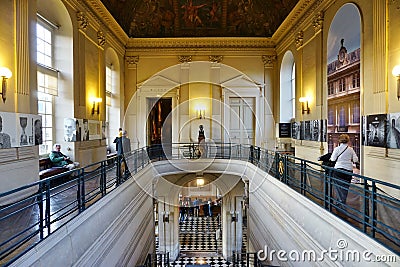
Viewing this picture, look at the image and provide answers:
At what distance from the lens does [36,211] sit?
224 inches

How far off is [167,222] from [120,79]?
322 inches

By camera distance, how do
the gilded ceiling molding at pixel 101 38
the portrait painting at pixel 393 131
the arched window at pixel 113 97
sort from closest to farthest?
1. the portrait painting at pixel 393 131
2. the gilded ceiling molding at pixel 101 38
3. the arched window at pixel 113 97

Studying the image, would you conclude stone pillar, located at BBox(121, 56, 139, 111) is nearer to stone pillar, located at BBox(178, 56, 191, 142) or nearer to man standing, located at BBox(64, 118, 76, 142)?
stone pillar, located at BBox(178, 56, 191, 142)

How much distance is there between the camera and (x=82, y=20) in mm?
11109

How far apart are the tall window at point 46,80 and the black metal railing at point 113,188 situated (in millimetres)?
1755

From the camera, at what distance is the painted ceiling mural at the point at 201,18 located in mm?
16828

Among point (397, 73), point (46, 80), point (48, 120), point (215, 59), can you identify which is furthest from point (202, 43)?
point (397, 73)

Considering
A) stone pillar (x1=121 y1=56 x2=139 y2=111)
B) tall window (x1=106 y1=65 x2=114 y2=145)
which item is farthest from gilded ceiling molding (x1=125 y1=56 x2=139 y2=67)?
tall window (x1=106 y1=65 x2=114 y2=145)

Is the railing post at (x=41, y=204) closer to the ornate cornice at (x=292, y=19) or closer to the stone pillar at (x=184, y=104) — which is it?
the ornate cornice at (x=292, y=19)

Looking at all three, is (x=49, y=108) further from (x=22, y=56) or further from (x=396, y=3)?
(x=396, y=3)

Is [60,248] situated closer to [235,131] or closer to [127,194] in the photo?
[127,194]

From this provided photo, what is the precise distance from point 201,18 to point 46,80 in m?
10.1

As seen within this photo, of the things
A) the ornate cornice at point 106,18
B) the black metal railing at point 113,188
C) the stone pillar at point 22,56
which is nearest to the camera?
the black metal railing at point 113,188

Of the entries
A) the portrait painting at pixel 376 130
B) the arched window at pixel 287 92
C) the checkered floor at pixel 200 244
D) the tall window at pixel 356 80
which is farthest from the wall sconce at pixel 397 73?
the arched window at pixel 287 92
